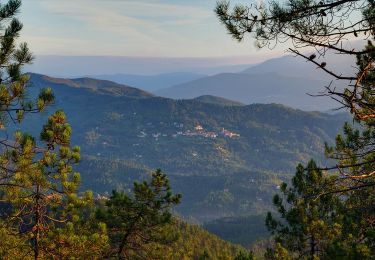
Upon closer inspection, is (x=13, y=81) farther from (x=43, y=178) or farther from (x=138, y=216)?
(x=138, y=216)

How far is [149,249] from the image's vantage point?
2016 cm

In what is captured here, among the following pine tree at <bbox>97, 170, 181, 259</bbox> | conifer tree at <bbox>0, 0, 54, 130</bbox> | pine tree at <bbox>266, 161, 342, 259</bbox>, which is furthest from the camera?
pine tree at <bbox>266, 161, 342, 259</bbox>

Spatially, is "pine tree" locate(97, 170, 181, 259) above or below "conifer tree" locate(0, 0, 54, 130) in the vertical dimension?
below

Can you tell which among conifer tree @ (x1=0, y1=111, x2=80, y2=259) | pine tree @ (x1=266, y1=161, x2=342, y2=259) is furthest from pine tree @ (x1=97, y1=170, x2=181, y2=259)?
pine tree @ (x1=266, y1=161, x2=342, y2=259)

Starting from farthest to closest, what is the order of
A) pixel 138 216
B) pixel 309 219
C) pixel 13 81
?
pixel 309 219 < pixel 138 216 < pixel 13 81

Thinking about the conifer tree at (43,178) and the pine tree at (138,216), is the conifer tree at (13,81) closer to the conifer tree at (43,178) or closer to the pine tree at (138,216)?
the conifer tree at (43,178)

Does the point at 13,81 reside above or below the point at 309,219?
above

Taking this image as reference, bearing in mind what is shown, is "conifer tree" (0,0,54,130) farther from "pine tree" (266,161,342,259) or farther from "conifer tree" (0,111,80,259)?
"pine tree" (266,161,342,259)

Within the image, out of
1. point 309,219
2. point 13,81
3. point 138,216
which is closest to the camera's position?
point 13,81

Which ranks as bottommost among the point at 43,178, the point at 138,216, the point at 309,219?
the point at 138,216

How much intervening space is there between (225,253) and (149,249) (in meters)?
4.20

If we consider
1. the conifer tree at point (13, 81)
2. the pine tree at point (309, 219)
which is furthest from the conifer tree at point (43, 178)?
the pine tree at point (309, 219)

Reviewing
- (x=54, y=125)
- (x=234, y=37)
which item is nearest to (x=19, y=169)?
(x=54, y=125)

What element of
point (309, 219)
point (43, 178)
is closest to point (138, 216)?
point (43, 178)
